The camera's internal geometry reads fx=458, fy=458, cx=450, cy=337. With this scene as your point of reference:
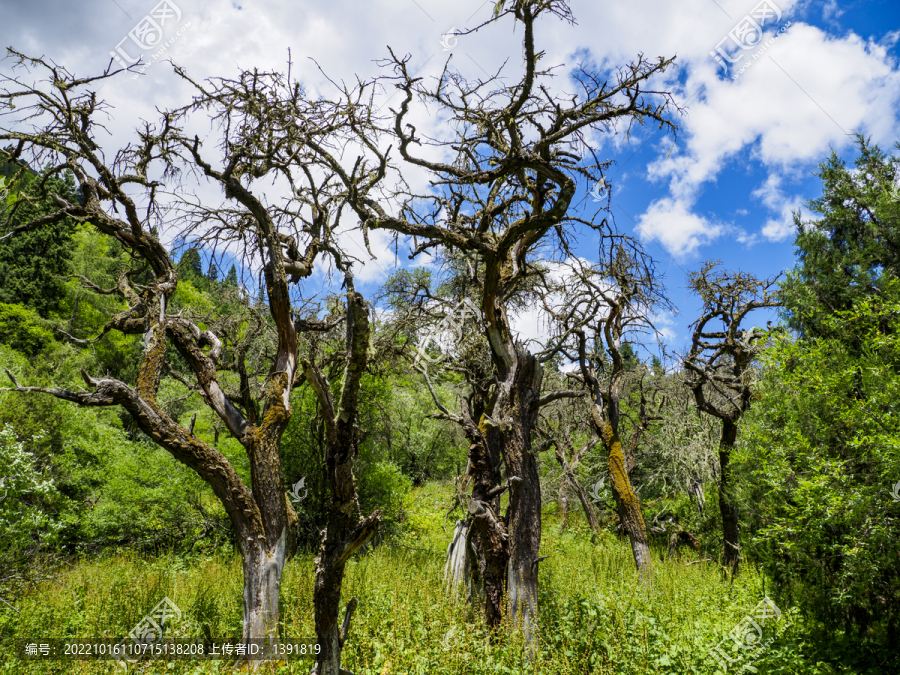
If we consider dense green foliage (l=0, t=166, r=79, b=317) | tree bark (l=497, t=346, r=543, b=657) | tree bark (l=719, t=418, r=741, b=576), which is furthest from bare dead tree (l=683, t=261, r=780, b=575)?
dense green foliage (l=0, t=166, r=79, b=317)

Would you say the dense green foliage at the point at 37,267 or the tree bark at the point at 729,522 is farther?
the dense green foliage at the point at 37,267

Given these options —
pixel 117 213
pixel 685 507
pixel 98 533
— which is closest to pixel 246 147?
pixel 117 213

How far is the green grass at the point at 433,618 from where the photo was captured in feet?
13.5

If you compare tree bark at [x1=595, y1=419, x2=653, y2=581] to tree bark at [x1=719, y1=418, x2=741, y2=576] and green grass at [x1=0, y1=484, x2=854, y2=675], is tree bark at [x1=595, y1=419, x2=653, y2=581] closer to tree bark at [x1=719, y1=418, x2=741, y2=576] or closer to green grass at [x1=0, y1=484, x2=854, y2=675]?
green grass at [x1=0, y1=484, x2=854, y2=675]

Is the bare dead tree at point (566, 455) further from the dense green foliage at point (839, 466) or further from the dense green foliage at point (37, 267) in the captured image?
the dense green foliage at point (37, 267)

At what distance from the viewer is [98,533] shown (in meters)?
10.7

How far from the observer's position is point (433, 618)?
5383 mm

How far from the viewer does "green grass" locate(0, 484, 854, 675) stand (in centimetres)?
410

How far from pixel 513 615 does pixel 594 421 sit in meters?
4.75

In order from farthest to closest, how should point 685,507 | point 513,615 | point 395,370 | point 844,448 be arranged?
1. point 685,507
2. point 395,370
3. point 513,615
4. point 844,448

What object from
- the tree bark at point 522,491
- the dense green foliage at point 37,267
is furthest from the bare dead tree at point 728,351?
the dense green foliage at point 37,267

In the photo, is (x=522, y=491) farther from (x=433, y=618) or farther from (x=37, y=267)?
(x=37, y=267)

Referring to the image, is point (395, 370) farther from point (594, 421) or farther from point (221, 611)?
point (221, 611)

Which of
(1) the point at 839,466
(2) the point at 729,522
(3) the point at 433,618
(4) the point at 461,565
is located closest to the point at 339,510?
(3) the point at 433,618
